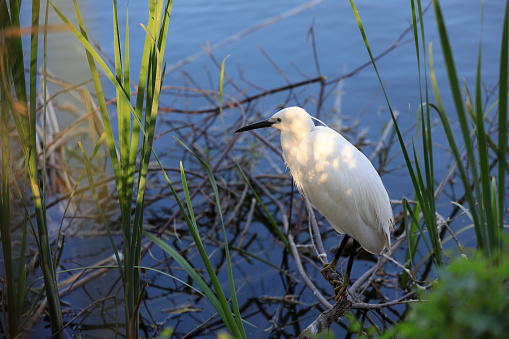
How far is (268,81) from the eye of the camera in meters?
3.63

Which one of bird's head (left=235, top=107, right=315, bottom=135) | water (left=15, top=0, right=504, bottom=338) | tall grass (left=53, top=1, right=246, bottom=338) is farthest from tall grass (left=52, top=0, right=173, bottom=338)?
bird's head (left=235, top=107, right=315, bottom=135)

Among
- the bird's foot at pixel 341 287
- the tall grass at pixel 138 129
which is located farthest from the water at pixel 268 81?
the tall grass at pixel 138 129

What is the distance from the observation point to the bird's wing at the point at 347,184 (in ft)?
5.22

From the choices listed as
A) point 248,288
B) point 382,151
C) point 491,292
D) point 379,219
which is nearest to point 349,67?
point 382,151

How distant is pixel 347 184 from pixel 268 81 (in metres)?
2.16

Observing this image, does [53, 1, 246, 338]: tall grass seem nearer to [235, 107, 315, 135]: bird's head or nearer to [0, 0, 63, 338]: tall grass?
[0, 0, 63, 338]: tall grass

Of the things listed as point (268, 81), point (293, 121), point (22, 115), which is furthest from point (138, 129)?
point (268, 81)

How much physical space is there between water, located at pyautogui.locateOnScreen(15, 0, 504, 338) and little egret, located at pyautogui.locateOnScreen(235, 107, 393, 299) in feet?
1.96

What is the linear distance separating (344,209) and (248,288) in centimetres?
87

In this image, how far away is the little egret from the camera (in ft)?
5.22

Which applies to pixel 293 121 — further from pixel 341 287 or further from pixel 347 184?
pixel 341 287

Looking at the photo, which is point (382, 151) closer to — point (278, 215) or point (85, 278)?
point (278, 215)

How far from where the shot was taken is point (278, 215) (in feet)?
9.32

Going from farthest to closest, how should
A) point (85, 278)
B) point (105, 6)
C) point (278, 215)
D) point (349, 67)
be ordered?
1. point (105, 6)
2. point (349, 67)
3. point (278, 215)
4. point (85, 278)
